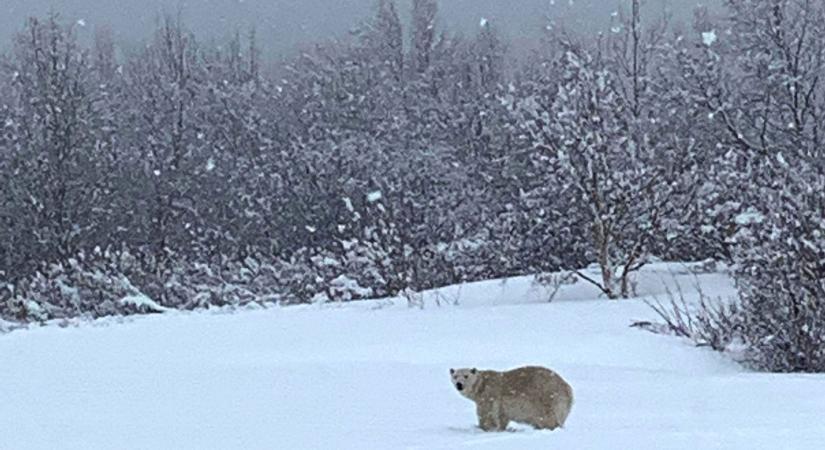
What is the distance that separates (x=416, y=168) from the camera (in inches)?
1172

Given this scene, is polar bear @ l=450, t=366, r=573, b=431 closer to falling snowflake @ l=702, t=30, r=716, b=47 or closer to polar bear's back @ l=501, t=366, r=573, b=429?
polar bear's back @ l=501, t=366, r=573, b=429

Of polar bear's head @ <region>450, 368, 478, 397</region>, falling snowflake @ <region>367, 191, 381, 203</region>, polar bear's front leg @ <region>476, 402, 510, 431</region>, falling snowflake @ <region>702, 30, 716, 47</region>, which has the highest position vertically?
falling snowflake @ <region>702, 30, 716, 47</region>

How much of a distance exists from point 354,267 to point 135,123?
2240cm

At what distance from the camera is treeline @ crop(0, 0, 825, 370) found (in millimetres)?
15016

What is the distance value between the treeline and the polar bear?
5.13 metres

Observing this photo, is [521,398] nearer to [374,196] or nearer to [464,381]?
[464,381]

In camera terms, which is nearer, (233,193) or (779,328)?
(779,328)

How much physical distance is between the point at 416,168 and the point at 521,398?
82.3ft

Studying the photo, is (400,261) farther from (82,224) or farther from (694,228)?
(82,224)

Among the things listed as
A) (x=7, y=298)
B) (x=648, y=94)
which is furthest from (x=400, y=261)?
(x=648, y=94)

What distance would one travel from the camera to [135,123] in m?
37.9

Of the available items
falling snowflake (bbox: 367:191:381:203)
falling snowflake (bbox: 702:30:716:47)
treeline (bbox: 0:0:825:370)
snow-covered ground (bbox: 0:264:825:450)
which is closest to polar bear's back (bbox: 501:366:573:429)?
snow-covered ground (bbox: 0:264:825:450)

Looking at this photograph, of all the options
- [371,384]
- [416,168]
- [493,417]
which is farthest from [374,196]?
[493,417]

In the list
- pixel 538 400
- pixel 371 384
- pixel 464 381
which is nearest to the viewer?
pixel 538 400
